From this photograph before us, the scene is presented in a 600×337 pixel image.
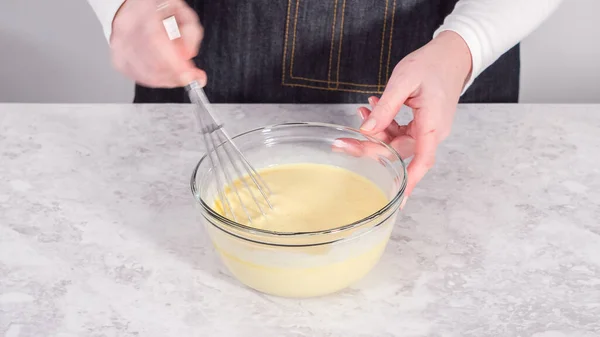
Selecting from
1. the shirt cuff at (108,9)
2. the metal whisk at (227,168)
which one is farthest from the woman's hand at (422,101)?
the shirt cuff at (108,9)

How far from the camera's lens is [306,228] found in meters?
0.76

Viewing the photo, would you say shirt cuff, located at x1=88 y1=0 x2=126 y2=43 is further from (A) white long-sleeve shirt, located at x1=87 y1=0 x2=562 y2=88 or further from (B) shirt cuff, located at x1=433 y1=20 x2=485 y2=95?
(B) shirt cuff, located at x1=433 y1=20 x2=485 y2=95

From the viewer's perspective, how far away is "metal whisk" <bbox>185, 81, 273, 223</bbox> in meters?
0.80

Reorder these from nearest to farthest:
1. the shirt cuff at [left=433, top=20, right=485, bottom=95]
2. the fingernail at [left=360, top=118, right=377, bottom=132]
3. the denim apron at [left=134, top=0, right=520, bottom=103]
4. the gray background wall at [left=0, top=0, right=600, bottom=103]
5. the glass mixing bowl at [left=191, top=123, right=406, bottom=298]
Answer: the glass mixing bowl at [left=191, top=123, right=406, bottom=298] → the fingernail at [left=360, top=118, right=377, bottom=132] → the shirt cuff at [left=433, top=20, right=485, bottom=95] → the denim apron at [left=134, top=0, right=520, bottom=103] → the gray background wall at [left=0, top=0, right=600, bottom=103]

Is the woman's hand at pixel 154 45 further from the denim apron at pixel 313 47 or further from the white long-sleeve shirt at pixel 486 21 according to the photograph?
the denim apron at pixel 313 47

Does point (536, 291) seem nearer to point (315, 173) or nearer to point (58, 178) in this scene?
point (315, 173)

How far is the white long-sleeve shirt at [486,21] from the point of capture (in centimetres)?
100

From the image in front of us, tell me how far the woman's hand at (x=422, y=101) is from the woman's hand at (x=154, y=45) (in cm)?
22

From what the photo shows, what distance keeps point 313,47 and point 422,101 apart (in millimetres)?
330

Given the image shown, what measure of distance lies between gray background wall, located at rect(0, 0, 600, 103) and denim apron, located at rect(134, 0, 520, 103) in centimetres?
54

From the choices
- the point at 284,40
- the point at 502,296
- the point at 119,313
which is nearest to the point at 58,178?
the point at 119,313

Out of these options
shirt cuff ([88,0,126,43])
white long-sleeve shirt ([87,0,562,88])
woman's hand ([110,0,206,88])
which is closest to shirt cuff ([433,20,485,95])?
white long-sleeve shirt ([87,0,562,88])

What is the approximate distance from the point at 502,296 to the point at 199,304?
1.02 feet

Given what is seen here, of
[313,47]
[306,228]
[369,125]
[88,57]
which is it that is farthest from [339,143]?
[88,57]
